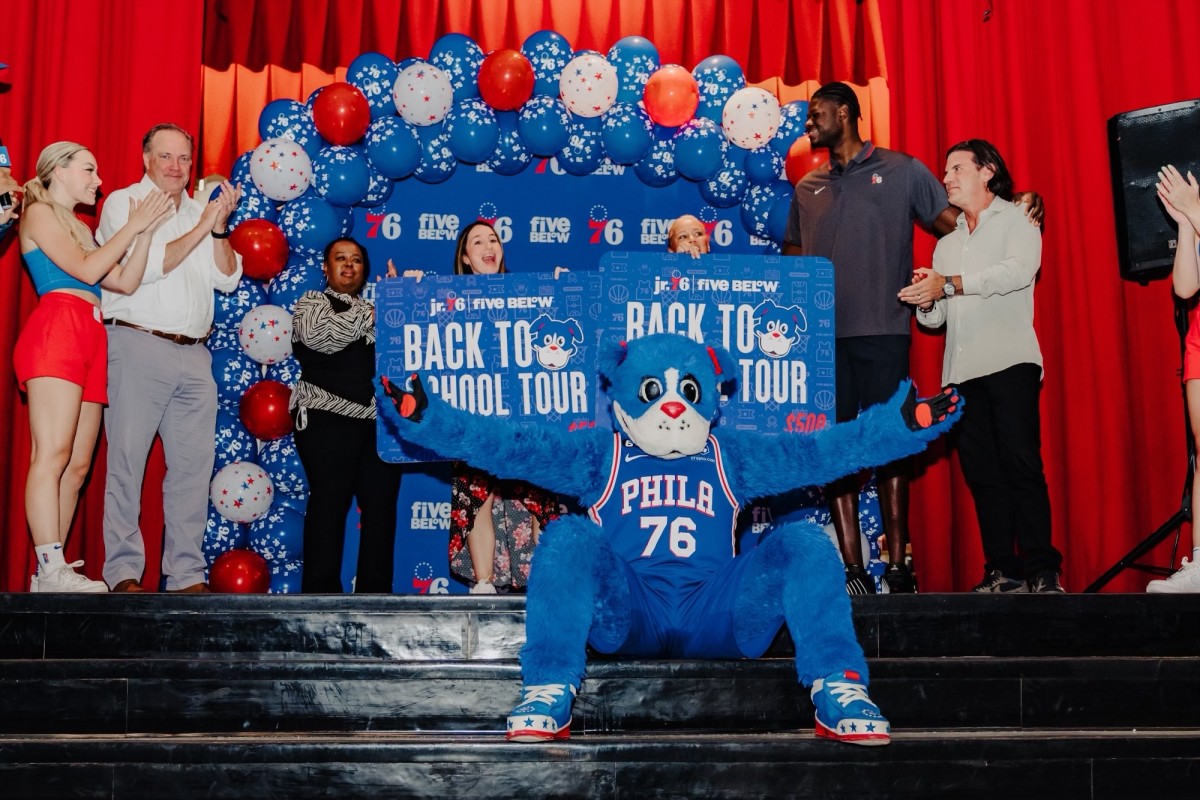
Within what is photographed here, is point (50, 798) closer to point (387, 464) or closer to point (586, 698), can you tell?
point (586, 698)

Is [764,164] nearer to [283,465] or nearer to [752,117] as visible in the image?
[752,117]

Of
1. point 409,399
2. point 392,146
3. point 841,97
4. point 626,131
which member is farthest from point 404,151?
point 409,399

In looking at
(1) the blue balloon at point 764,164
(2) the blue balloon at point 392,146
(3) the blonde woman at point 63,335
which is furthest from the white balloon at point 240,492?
(1) the blue balloon at point 764,164

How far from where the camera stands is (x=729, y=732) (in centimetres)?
322

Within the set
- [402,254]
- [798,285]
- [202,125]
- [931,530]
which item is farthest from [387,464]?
[931,530]

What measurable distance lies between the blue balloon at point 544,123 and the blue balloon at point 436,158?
390mm

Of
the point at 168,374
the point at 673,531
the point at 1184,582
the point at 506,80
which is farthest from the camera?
the point at 506,80

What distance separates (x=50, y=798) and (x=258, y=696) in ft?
1.95

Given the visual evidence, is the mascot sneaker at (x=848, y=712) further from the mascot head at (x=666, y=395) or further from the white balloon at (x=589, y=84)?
the white balloon at (x=589, y=84)

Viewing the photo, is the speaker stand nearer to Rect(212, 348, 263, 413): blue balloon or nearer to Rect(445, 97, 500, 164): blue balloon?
Rect(445, 97, 500, 164): blue balloon

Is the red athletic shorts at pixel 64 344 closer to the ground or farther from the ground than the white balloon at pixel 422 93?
closer to the ground

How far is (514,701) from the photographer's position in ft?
10.7

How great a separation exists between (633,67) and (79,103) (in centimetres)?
276

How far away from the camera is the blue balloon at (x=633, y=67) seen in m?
5.77
